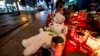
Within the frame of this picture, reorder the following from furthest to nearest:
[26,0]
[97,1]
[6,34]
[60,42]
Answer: [26,0] < [6,34] < [97,1] < [60,42]

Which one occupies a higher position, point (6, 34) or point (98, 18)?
point (98, 18)

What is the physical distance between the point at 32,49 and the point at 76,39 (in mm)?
453

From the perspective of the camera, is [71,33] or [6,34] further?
[6,34]

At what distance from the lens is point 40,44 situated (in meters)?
1.49

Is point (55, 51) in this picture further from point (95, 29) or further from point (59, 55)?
point (95, 29)

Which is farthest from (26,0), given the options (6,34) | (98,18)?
(98,18)

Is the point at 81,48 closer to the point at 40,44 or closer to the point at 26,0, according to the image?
the point at 40,44

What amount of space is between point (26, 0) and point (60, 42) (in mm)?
11533

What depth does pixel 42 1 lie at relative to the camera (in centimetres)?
1866

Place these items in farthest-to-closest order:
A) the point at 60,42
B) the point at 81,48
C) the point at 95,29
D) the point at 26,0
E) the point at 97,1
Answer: the point at 26,0 → the point at 97,1 → the point at 95,29 → the point at 81,48 → the point at 60,42

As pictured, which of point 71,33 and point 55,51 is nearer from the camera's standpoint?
point 55,51

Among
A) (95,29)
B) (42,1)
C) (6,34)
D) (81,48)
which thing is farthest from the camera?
(42,1)

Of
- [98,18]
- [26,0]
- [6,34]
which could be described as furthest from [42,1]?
[98,18]

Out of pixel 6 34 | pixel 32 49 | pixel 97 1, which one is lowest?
pixel 6 34
